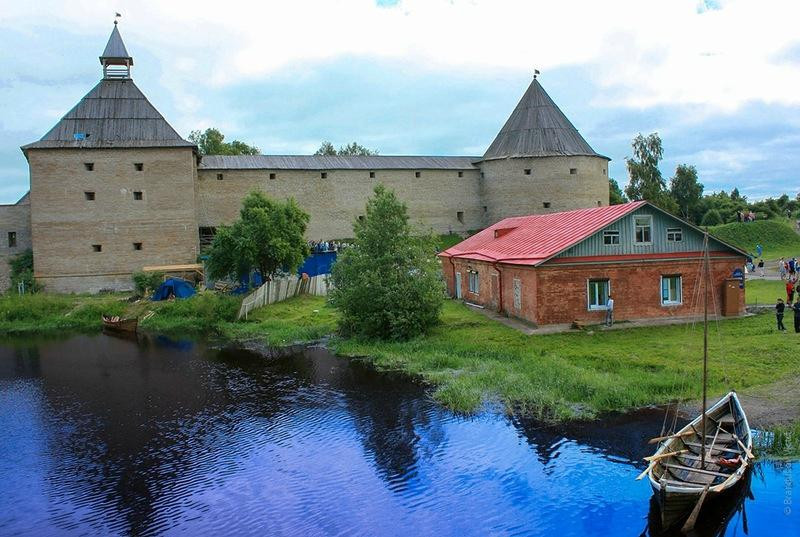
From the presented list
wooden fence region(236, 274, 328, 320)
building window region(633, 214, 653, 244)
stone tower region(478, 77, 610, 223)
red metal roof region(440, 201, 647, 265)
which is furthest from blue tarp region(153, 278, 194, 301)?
stone tower region(478, 77, 610, 223)

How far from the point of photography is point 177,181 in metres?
32.0

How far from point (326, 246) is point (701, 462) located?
27.2 metres

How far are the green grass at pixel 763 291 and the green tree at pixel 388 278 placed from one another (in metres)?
10.3

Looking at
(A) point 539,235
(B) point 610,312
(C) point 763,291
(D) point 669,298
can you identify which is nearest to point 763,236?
(C) point 763,291

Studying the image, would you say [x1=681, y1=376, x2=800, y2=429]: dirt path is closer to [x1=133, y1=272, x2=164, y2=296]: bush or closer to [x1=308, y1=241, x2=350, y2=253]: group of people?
[x1=308, y1=241, x2=350, y2=253]: group of people

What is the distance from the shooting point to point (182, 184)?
32.0 metres

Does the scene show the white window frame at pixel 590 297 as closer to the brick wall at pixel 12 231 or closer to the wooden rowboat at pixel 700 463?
the wooden rowboat at pixel 700 463

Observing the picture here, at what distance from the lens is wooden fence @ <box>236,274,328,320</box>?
82.9ft

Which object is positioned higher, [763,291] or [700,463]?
[763,291]

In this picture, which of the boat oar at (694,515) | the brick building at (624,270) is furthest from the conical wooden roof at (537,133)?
the boat oar at (694,515)

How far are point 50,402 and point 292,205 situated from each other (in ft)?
49.1

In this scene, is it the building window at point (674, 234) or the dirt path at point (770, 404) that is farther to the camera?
the building window at point (674, 234)

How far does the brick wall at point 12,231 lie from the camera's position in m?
32.0

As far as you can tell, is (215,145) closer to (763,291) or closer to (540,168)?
(540,168)
